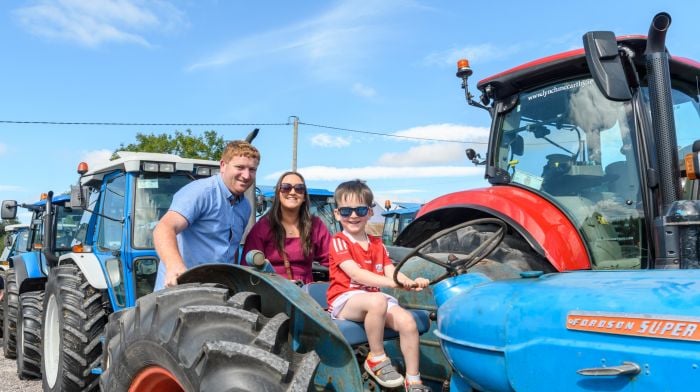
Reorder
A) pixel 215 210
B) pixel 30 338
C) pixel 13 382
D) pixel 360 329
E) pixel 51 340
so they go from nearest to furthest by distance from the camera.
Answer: pixel 360 329, pixel 215 210, pixel 51 340, pixel 30 338, pixel 13 382

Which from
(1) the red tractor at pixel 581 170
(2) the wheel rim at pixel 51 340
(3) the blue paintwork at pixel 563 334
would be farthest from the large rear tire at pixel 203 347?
(2) the wheel rim at pixel 51 340

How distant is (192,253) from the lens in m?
3.30

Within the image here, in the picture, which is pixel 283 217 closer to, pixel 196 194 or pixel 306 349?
pixel 196 194

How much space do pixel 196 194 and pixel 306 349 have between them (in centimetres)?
103

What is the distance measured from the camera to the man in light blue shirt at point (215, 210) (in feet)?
10.4

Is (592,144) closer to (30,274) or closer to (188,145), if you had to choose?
(30,274)

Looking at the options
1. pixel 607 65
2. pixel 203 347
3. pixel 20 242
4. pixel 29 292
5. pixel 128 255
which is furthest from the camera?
pixel 20 242

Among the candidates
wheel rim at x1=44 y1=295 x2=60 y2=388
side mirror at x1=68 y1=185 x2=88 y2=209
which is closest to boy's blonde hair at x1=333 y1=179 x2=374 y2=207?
side mirror at x1=68 y1=185 x2=88 y2=209

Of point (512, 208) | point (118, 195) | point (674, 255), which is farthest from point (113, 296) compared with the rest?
point (674, 255)

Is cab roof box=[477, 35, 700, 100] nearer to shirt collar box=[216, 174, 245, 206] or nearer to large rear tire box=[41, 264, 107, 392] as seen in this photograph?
shirt collar box=[216, 174, 245, 206]

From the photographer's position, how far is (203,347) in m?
2.27


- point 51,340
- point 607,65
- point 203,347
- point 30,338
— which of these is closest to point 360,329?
point 203,347

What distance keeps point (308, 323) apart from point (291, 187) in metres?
1.04

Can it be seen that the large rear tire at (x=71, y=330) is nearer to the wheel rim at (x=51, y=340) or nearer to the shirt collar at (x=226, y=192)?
the wheel rim at (x=51, y=340)
